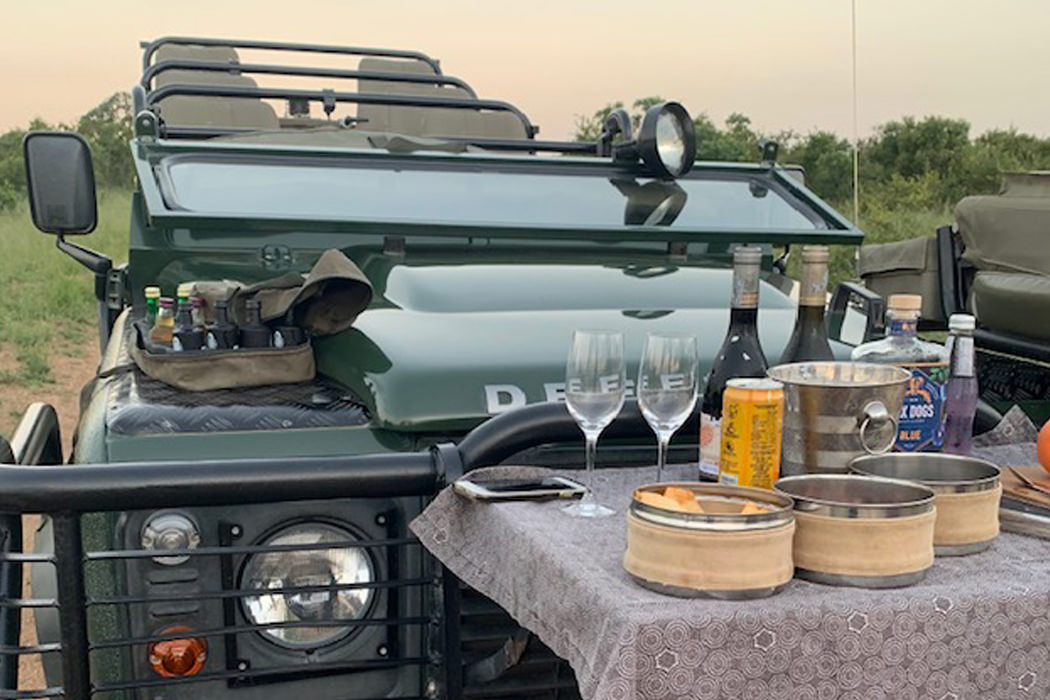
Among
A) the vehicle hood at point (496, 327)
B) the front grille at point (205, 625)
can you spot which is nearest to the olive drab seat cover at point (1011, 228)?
the vehicle hood at point (496, 327)

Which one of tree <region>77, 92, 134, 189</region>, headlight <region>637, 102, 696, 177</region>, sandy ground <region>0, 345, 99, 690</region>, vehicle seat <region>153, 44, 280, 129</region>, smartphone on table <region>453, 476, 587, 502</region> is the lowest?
sandy ground <region>0, 345, 99, 690</region>

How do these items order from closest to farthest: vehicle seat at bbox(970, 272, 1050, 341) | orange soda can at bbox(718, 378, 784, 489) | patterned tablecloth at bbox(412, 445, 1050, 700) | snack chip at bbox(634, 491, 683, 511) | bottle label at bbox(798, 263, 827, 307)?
1. patterned tablecloth at bbox(412, 445, 1050, 700)
2. snack chip at bbox(634, 491, 683, 511)
3. orange soda can at bbox(718, 378, 784, 489)
4. bottle label at bbox(798, 263, 827, 307)
5. vehicle seat at bbox(970, 272, 1050, 341)

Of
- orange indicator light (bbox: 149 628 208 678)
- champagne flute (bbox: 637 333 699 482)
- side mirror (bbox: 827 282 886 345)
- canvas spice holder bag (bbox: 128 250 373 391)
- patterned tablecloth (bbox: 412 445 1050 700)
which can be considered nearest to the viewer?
patterned tablecloth (bbox: 412 445 1050 700)

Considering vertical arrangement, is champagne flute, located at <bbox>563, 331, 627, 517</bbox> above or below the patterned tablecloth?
above

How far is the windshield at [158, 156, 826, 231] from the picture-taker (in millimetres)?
3057

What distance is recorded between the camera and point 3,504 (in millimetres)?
1770

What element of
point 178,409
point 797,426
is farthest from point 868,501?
point 178,409

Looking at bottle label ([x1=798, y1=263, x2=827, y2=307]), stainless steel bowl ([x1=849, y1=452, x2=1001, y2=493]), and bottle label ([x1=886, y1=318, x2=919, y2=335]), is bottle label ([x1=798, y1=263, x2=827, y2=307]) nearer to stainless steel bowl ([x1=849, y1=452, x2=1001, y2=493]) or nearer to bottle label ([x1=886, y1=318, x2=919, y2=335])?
bottle label ([x1=886, y1=318, x2=919, y2=335])

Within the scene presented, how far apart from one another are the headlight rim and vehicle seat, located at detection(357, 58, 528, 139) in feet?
9.53

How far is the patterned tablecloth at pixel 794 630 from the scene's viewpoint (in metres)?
1.31

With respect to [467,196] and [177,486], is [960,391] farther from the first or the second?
[467,196]

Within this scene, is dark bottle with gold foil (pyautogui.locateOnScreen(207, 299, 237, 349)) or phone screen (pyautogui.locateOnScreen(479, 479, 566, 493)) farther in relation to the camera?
dark bottle with gold foil (pyautogui.locateOnScreen(207, 299, 237, 349))

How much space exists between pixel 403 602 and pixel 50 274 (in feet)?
50.1

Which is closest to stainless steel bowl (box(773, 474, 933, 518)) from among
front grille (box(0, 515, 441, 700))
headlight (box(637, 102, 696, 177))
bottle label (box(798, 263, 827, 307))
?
bottle label (box(798, 263, 827, 307))
